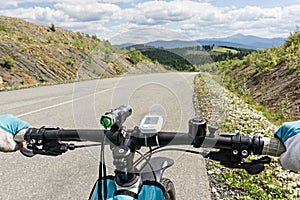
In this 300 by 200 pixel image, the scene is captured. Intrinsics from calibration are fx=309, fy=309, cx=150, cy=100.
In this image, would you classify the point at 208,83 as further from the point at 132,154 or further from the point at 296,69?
the point at 296,69

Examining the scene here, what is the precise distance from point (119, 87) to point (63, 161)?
11.9 ft

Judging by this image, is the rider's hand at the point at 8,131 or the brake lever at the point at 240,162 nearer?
the brake lever at the point at 240,162

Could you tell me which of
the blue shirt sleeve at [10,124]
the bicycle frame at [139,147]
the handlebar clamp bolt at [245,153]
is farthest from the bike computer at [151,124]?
the blue shirt sleeve at [10,124]

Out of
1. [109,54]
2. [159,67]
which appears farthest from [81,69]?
[159,67]

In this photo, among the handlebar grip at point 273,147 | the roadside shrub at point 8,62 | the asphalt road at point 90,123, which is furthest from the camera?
the roadside shrub at point 8,62

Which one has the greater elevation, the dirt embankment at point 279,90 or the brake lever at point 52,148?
the brake lever at point 52,148

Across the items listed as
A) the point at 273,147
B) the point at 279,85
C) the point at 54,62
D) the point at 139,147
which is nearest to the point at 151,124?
the point at 139,147

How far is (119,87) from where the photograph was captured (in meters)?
1.53

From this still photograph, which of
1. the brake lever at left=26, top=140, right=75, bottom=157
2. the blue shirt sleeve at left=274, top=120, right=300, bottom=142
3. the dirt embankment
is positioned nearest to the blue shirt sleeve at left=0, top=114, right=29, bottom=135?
the brake lever at left=26, top=140, right=75, bottom=157

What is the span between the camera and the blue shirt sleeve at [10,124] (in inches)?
62.3

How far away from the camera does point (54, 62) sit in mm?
24469

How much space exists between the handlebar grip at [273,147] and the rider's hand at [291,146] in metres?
0.02

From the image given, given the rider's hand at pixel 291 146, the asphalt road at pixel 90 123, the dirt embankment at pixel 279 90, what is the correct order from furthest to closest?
the dirt embankment at pixel 279 90
the asphalt road at pixel 90 123
the rider's hand at pixel 291 146

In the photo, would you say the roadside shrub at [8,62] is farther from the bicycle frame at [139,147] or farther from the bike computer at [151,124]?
the bike computer at [151,124]
